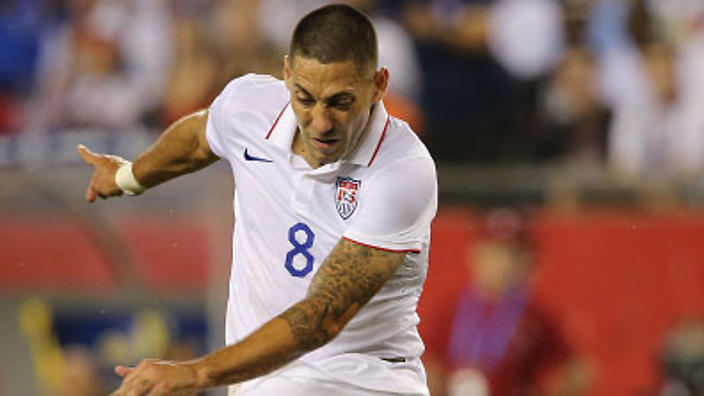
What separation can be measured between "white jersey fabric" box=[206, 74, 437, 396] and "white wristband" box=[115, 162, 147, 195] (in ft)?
1.50

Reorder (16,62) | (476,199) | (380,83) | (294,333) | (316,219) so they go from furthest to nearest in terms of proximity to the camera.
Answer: (16,62), (476,199), (316,219), (380,83), (294,333)

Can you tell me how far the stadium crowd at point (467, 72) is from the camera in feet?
30.9

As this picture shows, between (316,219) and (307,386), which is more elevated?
(316,219)

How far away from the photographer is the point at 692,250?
934 centimetres

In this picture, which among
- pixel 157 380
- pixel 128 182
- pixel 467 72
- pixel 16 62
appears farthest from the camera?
pixel 16 62

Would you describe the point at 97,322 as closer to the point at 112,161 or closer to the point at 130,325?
the point at 130,325

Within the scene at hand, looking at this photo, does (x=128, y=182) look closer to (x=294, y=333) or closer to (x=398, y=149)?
(x=398, y=149)

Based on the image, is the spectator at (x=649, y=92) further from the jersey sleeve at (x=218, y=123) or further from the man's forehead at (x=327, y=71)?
the man's forehead at (x=327, y=71)

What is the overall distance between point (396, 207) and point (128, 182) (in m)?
1.36

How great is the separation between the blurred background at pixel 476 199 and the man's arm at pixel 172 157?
2976 mm

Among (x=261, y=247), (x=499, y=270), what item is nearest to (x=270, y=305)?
(x=261, y=247)

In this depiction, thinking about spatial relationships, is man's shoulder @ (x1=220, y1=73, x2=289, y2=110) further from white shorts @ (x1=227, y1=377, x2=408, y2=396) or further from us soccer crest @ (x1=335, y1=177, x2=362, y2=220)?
white shorts @ (x1=227, y1=377, x2=408, y2=396)

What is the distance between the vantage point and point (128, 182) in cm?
534

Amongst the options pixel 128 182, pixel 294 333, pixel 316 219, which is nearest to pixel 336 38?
pixel 316 219
